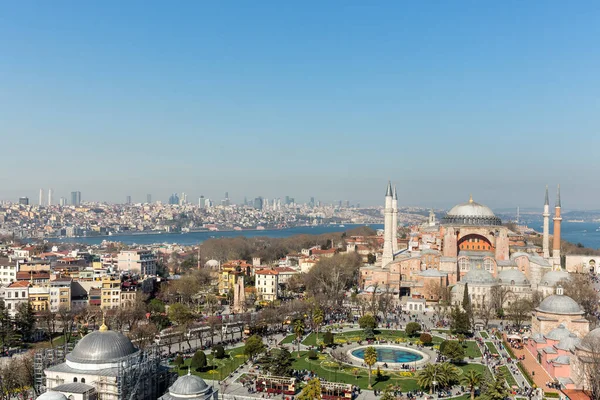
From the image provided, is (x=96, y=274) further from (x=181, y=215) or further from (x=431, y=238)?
(x=181, y=215)

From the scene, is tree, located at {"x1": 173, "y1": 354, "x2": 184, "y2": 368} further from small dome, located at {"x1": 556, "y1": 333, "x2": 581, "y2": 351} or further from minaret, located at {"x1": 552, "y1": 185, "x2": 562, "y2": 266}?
minaret, located at {"x1": 552, "y1": 185, "x2": 562, "y2": 266}

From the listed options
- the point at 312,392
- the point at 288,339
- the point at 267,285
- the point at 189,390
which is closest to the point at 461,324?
the point at 288,339

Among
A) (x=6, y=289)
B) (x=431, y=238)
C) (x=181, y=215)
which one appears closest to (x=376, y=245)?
(x=431, y=238)

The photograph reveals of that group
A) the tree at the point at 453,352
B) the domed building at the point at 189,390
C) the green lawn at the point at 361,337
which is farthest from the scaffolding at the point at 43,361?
the tree at the point at 453,352

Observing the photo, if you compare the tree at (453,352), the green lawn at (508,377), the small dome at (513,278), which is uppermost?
the small dome at (513,278)

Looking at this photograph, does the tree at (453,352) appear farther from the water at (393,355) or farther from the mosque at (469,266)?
the mosque at (469,266)

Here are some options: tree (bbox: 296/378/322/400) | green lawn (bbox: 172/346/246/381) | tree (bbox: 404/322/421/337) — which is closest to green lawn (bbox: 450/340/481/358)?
tree (bbox: 404/322/421/337)

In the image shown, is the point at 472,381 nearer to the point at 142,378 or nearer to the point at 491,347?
the point at 491,347
